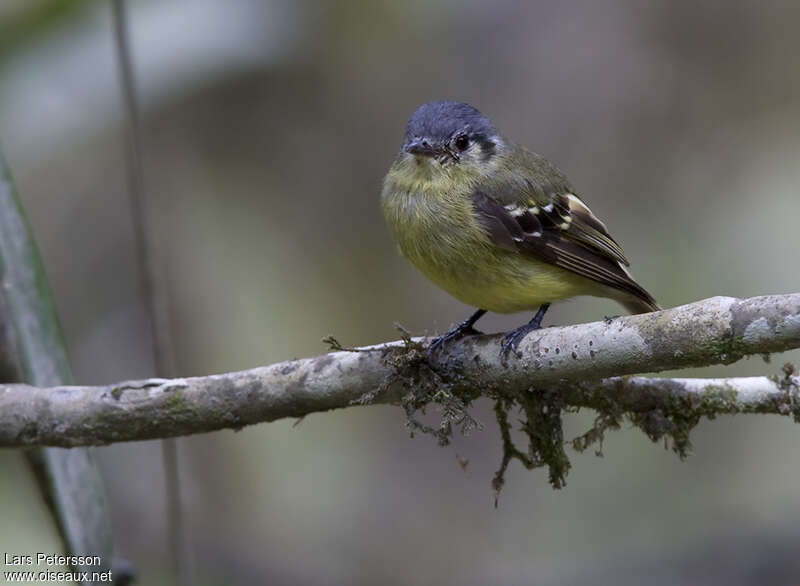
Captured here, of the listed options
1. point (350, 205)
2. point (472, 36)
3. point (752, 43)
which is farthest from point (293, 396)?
point (752, 43)

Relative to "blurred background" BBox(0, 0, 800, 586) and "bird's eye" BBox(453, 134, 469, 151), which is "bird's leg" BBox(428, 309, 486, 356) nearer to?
"bird's eye" BBox(453, 134, 469, 151)

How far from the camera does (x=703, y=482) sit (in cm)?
586

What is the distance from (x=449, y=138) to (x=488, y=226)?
0.49 meters

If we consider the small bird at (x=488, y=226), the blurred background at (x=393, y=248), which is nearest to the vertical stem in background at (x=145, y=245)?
the small bird at (x=488, y=226)

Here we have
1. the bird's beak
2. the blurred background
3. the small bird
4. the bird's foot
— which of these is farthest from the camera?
the blurred background

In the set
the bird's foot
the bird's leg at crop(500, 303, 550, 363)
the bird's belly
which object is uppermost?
the bird's belly

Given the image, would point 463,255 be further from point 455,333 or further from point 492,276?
point 455,333

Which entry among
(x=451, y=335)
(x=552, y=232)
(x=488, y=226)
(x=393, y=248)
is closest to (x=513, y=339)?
(x=451, y=335)

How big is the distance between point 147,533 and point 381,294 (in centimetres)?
208

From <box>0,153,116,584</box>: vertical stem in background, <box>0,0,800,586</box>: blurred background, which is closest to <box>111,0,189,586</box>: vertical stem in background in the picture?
<box>0,153,116,584</box>: vertical stem in background

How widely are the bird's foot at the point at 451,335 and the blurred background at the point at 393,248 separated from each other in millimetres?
2301

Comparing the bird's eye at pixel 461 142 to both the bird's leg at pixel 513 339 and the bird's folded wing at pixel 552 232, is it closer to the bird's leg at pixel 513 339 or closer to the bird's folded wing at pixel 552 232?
the bird's folded wing at pixel 552 232

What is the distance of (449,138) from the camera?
3.88 metres

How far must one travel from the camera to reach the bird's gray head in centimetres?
384
